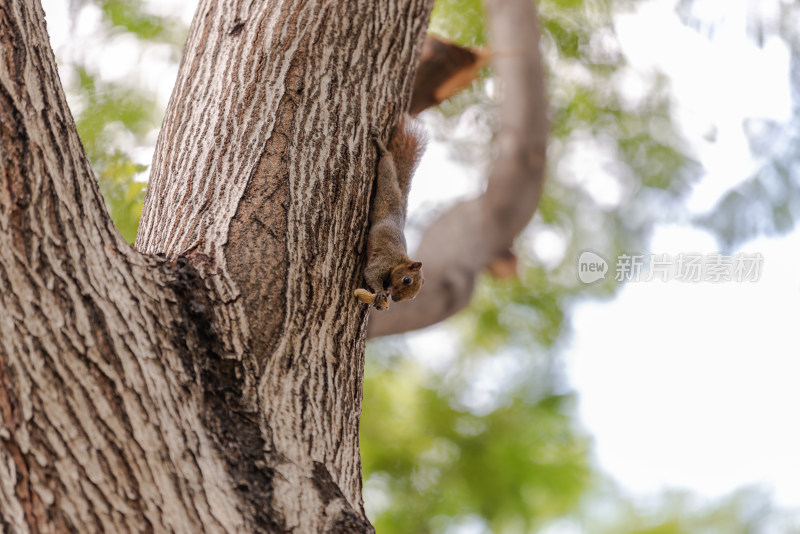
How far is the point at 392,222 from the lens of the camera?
3605 millimetres

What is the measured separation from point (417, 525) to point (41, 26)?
5657mm

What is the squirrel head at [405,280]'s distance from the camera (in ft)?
12.8

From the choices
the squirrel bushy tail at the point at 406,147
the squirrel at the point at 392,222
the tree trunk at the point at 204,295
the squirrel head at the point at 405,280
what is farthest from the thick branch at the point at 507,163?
the tree trunk at the point at 204,295

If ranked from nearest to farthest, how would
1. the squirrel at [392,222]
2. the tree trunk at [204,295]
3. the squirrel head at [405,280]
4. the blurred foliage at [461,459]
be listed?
the tree trunk at [204,295]
the squirrel at [392,222]
the squirrel head at [405,280]
the blurred foliage at [461,459]

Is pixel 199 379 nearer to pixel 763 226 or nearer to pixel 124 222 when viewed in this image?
pixel 124 222

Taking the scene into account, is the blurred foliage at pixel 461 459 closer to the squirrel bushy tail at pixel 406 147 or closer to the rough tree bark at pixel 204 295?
the squirrel bushy tail at pixel 406 147

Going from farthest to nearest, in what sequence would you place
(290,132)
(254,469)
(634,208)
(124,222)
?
1. (634,208)
2. (124,222)
3. (290,132)
4. (254,469)

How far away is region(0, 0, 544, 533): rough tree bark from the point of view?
1826mm

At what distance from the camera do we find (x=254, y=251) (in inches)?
97.7

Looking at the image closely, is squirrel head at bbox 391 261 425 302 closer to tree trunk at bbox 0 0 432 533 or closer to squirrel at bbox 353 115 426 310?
squirrel at bbox 353 115 426 310

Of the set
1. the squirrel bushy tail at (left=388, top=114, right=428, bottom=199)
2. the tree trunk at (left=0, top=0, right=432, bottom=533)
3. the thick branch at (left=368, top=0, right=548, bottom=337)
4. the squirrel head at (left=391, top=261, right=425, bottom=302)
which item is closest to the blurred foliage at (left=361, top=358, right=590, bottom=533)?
the thick branch at (left=368, top=0, right=548, bottom=337)

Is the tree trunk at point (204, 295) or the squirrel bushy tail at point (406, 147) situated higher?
the squirrel bushy tail at point (406, 147)

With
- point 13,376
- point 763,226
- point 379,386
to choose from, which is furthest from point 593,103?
point 13,376

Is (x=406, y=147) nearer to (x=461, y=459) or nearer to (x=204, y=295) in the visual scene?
(x=204, y=295)
